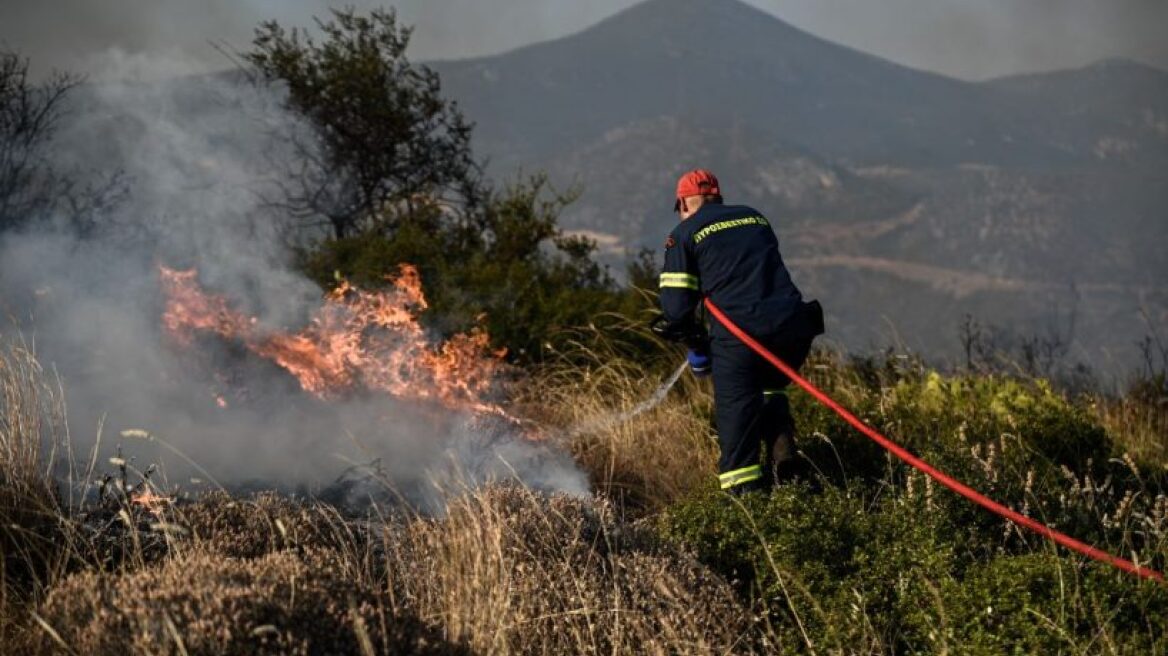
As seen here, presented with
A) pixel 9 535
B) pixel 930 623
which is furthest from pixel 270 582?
pixel 930 623

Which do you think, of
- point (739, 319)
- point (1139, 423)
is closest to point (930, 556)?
point (739, 319)

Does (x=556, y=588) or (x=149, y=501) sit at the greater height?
(x=149, y=501)

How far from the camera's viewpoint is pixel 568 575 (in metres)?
4.03

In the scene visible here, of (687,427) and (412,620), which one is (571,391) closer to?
Answer: (687,427)

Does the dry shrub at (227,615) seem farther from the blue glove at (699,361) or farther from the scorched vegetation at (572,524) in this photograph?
the blue glove at (699,361)

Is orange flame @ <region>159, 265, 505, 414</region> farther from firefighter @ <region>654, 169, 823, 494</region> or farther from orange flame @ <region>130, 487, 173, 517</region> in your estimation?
orange flame @ <region>130, 487, 173, 517</region>

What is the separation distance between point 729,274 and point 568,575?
2055 mm

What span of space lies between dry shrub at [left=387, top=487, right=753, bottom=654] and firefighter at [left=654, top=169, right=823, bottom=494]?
3.86ft

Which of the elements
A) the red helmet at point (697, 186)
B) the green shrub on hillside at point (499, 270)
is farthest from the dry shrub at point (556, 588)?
the green shrub on hillside at point (499, 270)

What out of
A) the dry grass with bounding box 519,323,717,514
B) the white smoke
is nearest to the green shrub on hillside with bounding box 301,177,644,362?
the dry grass with bounding box 519,323,717,514

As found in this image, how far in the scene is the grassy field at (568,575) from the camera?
2.95 metres

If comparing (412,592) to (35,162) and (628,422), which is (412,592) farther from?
(35,162)

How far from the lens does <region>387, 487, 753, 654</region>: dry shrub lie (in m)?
3.56

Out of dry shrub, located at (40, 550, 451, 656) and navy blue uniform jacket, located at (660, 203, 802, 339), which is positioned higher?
navy blue uniform jacket, located at (660, 203, 802, 339)
